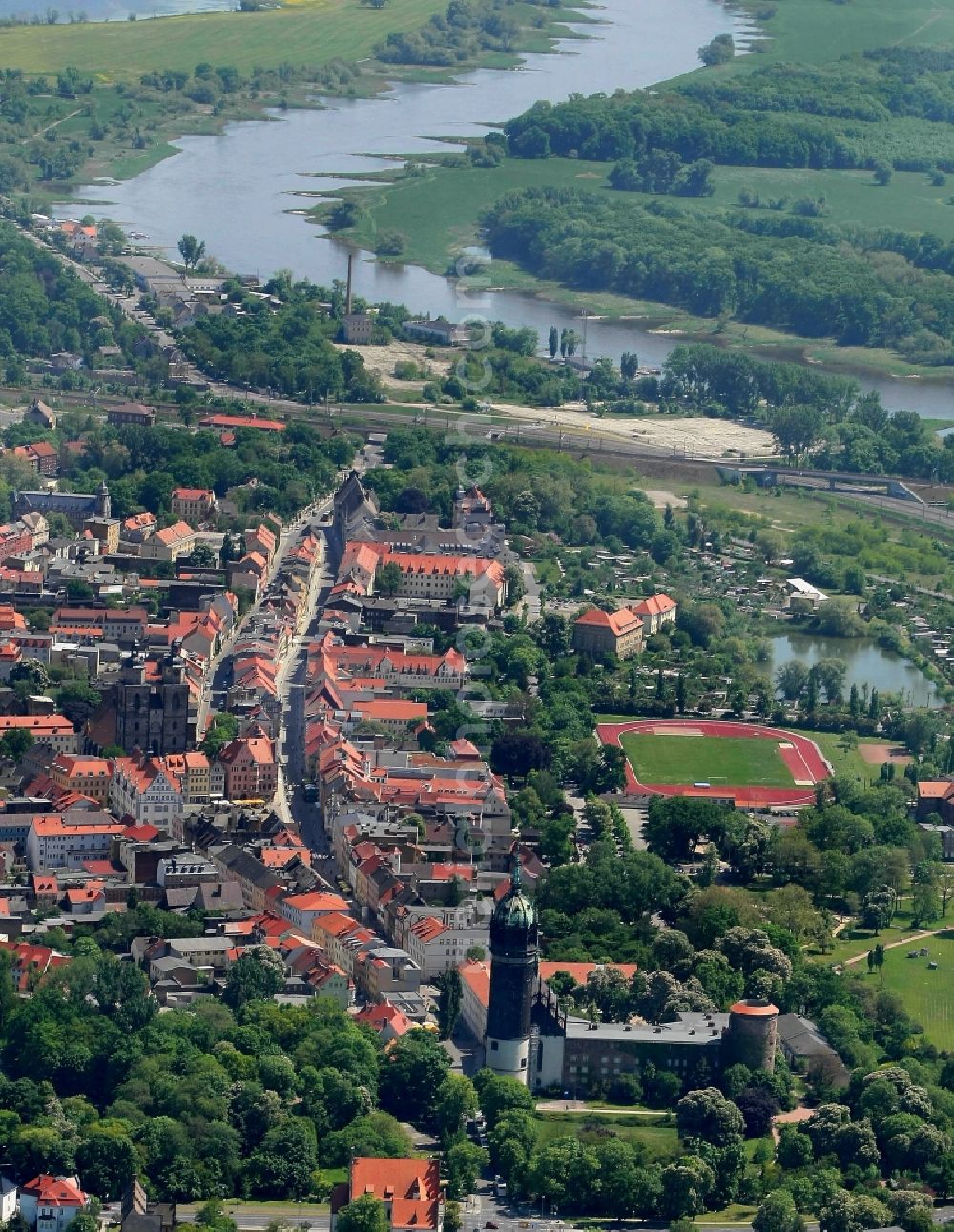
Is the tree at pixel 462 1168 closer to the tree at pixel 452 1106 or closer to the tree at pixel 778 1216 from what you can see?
the tree at pixel 452 1106

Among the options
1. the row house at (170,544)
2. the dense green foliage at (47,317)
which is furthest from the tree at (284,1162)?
the dense green foliage at (47,317)

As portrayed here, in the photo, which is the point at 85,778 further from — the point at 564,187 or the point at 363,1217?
the point at 564,187

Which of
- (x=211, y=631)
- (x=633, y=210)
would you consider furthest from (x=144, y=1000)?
(x=633, y=210)

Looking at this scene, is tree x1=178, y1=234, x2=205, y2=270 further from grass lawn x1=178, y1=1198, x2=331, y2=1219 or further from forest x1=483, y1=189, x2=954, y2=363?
grass lawn x1=178, y1=1198, x2=331, y2=1219

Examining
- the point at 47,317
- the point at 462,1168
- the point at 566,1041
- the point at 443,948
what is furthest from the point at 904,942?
the point at 47,317

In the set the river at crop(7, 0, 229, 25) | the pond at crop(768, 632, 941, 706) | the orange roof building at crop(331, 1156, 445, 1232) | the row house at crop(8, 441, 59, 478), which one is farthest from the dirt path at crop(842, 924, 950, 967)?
the river at crop(7, 0, 229, 25)
